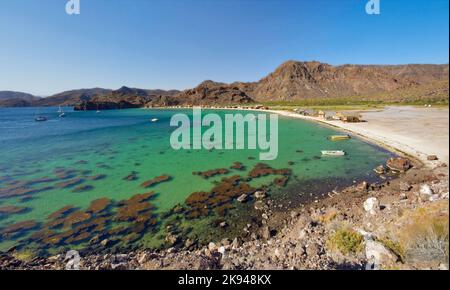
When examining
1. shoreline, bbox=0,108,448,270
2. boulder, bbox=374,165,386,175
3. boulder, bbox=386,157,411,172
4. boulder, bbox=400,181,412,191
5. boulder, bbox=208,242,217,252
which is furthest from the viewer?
boulder, bbox=374,165,386,175

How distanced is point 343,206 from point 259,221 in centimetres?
452

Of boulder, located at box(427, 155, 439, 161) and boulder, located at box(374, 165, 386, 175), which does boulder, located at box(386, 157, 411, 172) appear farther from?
boulder, located at box(427, 155, 439, 161)

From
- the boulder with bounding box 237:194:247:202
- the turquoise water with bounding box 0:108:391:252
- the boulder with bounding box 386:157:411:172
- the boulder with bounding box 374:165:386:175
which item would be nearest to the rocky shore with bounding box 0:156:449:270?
the boulder with bounding box 237:194:247:202

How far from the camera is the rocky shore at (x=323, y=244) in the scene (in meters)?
5.49

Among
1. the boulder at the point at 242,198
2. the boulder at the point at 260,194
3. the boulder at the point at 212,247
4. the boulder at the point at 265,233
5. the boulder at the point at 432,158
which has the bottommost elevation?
the boulder at the point at 212,247

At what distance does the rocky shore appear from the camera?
216 inches

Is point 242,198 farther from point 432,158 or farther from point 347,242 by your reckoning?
point 432,158

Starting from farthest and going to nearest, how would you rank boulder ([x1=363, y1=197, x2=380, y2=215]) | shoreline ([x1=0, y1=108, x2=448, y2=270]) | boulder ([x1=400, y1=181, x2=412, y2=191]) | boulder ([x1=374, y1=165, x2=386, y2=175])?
boulder ([x1=374, y1=165, x2=386, y2=175])
boulder ([x1=400, y1=181, x2=412, y2=191])
boulder ([x1=363, y1=197, x2=380, y2=215])
shoreline ([x1=0, y1=108, x2=448, y2=270])

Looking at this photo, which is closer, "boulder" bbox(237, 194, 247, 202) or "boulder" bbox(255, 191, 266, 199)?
"boulder" bbox(237, 194, 247, 202)

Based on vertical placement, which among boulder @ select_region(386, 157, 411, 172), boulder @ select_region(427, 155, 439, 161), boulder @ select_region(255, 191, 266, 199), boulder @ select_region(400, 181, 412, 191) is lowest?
boulder @ select_region(255, 191, 266, 199)

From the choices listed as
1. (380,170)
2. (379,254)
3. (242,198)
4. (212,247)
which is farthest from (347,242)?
(380,170)

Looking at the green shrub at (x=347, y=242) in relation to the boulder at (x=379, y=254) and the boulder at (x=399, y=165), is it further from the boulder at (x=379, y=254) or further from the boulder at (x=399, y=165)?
the boulder at (x=399, y=165)

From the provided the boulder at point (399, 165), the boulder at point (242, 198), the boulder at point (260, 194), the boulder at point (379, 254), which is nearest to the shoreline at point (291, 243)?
the boulder at point (379, 254)

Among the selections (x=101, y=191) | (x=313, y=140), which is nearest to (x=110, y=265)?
(x=101, y=191)
